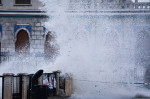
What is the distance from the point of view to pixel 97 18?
24688 mm

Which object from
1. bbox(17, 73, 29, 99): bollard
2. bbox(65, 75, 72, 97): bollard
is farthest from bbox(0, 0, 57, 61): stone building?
bbox(17, 73, 29, 99): bollard

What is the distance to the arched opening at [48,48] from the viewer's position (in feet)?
82.6

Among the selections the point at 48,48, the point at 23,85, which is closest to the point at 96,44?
the point at 48,48

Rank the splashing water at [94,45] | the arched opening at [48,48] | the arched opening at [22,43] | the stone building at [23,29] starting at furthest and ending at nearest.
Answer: the arched opening at [22,43] < the stone building at [23,29] < the arched opening at [48,48] < the splashing water at [94,45]

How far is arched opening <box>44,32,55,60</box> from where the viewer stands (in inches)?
991

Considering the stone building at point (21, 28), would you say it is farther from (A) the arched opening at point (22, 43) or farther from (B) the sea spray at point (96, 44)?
(B) the sea spray at point (96, 44)

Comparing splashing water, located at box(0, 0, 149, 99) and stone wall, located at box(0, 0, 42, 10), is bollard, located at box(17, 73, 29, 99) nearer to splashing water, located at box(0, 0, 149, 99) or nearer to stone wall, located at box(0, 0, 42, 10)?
splashing water, located at box(0, 0, 149, 99)

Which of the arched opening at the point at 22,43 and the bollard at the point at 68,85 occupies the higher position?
the arched opening at the point at 22,43

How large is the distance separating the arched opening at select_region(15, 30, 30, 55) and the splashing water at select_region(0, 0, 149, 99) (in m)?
1.21

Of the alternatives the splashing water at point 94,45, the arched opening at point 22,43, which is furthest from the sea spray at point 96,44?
the arched opening at point 22,43

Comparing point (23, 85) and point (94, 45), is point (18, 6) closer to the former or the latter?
point (94, 45)

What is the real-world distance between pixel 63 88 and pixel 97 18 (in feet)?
37.8

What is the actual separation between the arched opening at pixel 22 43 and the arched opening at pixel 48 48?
64.6 inches

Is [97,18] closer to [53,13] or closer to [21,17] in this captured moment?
[53,13]
